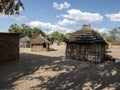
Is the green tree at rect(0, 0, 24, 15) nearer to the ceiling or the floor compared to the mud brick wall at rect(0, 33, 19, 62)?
nearer to the ceiling

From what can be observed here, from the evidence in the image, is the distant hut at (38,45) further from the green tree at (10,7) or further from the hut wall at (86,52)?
the green tree at (10,7)

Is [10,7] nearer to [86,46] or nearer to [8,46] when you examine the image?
[8,46]

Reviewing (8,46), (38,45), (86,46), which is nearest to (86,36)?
(86,46)

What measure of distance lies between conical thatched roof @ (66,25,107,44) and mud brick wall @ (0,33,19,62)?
7453 millimetres

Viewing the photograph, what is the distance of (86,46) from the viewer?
2633 centimetres

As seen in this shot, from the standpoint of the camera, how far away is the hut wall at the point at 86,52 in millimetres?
25906

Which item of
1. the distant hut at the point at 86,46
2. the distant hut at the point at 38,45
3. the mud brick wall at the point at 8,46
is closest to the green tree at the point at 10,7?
the mud brick wall at the point at 8,46

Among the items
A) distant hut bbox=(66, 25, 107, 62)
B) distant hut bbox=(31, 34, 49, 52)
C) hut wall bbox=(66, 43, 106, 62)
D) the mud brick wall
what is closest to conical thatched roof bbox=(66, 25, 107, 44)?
distant hut bbox=(66, 25, 107, 62)

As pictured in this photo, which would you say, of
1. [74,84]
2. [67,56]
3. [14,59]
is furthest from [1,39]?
[74,84]

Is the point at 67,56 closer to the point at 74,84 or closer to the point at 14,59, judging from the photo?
the point at 14,59

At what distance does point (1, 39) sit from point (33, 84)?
12.6 m

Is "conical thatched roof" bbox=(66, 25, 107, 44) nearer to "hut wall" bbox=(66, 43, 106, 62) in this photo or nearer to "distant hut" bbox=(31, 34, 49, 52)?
"hut wall" bbox=(66, 43, 106, 62)

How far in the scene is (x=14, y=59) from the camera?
2495 centimetres

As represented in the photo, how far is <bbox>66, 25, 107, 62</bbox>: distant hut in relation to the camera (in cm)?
2595
